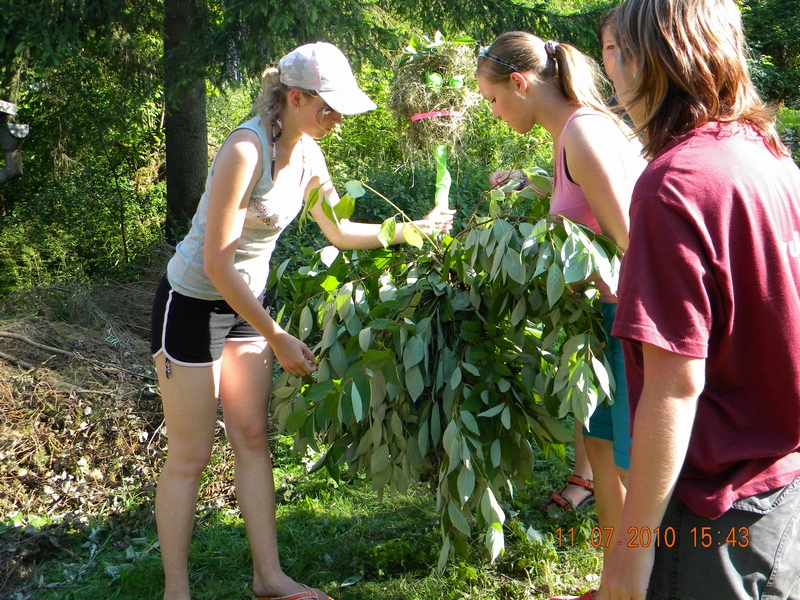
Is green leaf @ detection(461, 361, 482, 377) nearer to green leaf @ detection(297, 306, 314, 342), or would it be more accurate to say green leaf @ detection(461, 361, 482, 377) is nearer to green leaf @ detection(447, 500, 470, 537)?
green leaf @ detection(447, 500, 470, 537)

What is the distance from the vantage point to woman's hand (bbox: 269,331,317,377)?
2266 mm

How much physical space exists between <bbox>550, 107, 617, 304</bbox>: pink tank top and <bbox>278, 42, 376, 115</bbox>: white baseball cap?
63 cm

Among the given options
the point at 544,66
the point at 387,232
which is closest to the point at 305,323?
the point at 387,232

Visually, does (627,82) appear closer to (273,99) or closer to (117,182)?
(273,99)

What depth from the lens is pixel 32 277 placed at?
784 cm

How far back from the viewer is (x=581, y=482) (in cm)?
327

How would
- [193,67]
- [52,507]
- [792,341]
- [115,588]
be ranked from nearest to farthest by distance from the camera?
[792,341] → [115,588] → [52,507] → [193,67]

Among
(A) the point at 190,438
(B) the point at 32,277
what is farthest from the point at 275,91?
(B) the point at 32,277

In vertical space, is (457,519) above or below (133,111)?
below

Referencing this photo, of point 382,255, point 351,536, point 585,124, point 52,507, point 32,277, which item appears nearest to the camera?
point 585,124

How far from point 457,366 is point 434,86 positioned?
1132 millimetres

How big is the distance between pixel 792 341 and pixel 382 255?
4.90 ft

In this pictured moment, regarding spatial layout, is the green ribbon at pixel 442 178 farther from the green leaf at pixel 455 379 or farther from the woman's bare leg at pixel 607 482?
the woman's bare leg at pixel 607 482

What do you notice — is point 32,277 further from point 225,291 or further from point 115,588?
point 225,291
